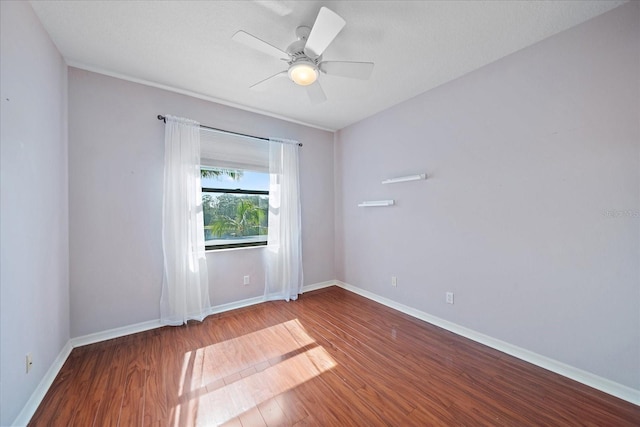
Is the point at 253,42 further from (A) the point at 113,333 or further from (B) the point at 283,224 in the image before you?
(A) the point at 113,333

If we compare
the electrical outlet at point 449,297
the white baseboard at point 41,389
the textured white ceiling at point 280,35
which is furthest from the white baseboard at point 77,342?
the textured white ceiling at point 280,35

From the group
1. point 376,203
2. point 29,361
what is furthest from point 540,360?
point 29,361

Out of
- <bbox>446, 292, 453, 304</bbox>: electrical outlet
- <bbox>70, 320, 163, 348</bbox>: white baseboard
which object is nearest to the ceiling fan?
<bbox>446, 292, 453, 304</bbox>: electrical outlet

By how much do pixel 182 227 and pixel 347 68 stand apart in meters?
2.28

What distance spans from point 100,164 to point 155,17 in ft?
4.82

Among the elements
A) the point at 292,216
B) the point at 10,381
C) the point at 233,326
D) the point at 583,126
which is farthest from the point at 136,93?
the point at 583,126

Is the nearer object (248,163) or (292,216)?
(248,163)

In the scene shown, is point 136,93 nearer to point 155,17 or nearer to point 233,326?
point 155,17

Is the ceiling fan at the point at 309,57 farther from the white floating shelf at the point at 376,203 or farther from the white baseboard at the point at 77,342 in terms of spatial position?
the white baseboard at the point at 77,342

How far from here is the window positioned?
2.97 m

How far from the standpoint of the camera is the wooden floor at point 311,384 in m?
1.46

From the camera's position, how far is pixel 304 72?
1857 millimetres

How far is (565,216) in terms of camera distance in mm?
1831

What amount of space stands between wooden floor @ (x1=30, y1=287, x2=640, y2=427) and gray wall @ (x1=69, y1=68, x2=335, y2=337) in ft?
1.24
